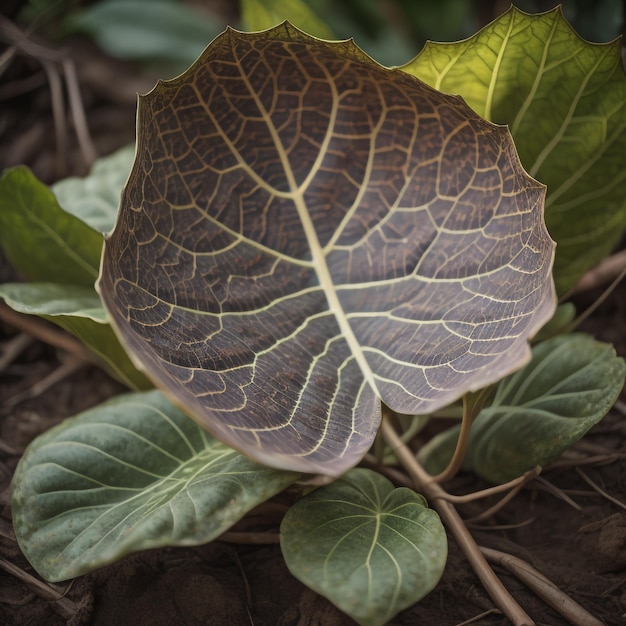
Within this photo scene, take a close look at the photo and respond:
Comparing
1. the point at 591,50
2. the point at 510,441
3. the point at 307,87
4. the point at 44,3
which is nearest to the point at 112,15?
the point at 44,3

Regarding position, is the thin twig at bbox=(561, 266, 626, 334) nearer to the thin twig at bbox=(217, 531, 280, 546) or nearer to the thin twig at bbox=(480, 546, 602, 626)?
the thin twig at bbox=(480, 546, 602, 626)

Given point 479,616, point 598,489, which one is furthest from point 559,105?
point 479,616

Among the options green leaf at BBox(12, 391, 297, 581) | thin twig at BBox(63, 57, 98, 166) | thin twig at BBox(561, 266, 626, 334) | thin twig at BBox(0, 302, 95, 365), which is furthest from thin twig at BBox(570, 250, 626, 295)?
thin twig at BBox(63, 57, 98, 166)

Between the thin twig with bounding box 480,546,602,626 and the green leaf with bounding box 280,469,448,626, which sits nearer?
the green leaf with bounding box 280,469,448,626

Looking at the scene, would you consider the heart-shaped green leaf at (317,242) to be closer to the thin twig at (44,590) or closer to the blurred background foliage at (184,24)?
the thin twig at (44,590)

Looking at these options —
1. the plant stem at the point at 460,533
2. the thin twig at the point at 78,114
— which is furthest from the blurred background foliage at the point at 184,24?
the plant stem at the point at 460,533

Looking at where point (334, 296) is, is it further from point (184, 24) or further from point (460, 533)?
point (184, 24)
